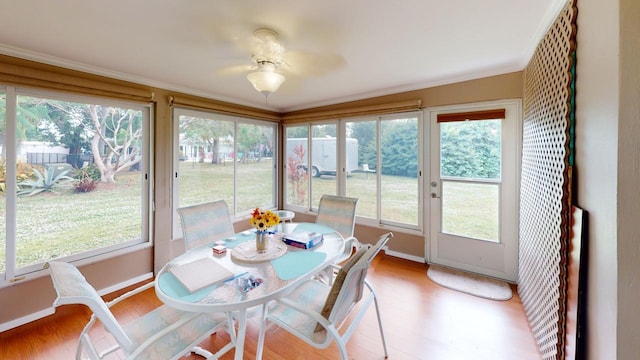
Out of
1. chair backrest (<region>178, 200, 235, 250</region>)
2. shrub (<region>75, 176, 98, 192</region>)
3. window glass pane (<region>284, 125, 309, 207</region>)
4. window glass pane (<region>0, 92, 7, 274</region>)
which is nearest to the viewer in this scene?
window glass pane (<region>0, 92, 7, 274</region>)

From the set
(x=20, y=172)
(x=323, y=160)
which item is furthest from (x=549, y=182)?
(x=20, y=172)

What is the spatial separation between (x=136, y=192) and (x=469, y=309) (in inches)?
145

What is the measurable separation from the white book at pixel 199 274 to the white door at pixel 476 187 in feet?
8.51

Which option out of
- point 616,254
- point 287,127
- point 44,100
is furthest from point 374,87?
point 44,100

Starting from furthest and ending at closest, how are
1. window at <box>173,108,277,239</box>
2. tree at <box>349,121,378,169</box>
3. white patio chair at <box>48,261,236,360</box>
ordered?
1. tree at <box>349,121,378,169</box>
2. window at <box>173,108,277,239</box>
3. white patio chair at <box>48,261,236,360</box>

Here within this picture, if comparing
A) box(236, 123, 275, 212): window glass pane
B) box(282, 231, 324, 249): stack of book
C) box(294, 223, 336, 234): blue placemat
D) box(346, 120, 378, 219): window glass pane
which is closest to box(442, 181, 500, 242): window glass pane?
box(346, 120, 378, 219): window glass pane

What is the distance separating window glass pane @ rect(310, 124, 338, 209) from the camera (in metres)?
4.03

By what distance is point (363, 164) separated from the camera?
12.2 ft

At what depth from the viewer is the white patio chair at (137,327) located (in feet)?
3.36

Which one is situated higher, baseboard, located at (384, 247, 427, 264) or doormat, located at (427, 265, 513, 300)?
baseboard, located at (384, 247, 427, 264)

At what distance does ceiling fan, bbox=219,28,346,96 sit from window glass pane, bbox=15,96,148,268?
4.51 ft

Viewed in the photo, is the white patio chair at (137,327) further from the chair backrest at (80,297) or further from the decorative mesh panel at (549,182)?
the decorative mesh panel at (549,182)

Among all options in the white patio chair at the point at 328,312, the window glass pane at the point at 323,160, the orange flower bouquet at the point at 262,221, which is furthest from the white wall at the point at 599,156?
the window glass pane at the point at 323,160

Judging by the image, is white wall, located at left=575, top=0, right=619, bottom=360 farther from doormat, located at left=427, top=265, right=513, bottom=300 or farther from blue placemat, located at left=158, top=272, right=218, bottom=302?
blue placemat, located at left=158, top=272, right=218, bottom=302
